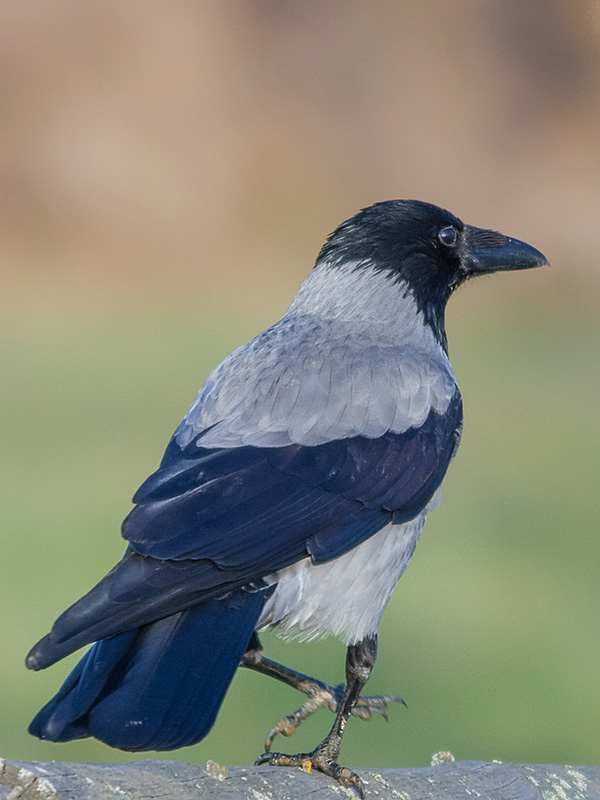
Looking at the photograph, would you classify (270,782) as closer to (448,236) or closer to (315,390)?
(315,390)

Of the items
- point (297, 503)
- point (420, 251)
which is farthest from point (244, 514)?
point (420, 251)

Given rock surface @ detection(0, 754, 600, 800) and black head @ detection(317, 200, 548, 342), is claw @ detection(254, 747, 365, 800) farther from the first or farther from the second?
black head @ detection(317, 200, 548, 342)

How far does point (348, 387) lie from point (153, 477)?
64cm

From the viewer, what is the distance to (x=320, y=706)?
3.50 m

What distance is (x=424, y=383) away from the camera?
3447mm

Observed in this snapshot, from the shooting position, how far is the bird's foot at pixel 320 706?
341 cm

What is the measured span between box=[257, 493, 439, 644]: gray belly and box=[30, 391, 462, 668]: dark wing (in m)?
0.08

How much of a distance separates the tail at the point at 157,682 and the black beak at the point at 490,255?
66.2 inches

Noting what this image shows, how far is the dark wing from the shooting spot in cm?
253

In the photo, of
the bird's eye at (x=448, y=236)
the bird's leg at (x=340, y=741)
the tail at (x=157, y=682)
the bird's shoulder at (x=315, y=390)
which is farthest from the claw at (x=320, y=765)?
the bird's eye at (x=448, y=236)

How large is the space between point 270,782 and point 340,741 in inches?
22.3

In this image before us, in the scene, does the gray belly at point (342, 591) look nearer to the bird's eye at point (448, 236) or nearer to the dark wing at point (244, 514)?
the dark wing at point (244, 514)

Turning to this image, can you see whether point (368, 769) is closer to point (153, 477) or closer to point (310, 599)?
point (310, 599)

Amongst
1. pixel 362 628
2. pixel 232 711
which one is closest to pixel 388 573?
pixel 362 628
